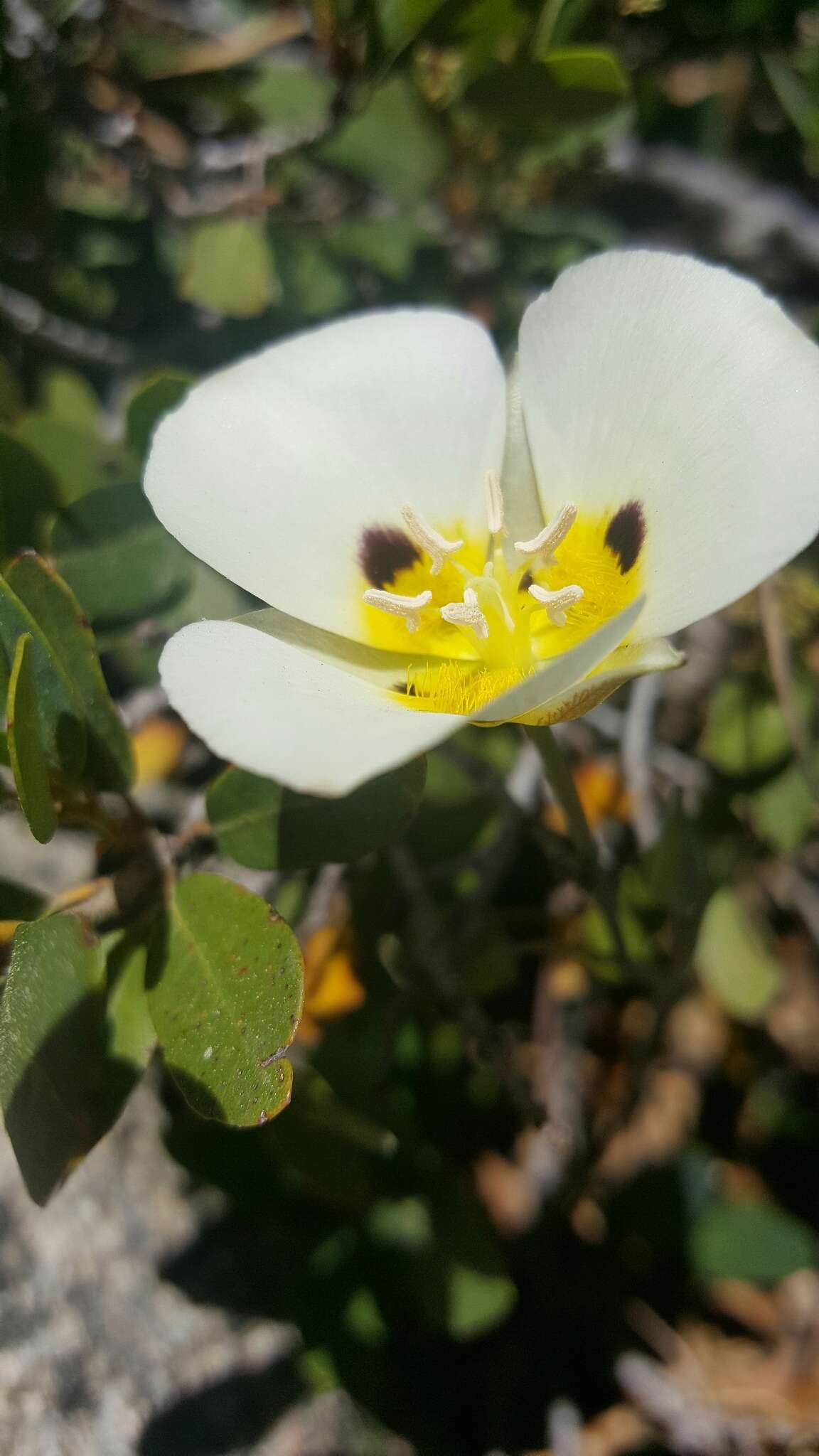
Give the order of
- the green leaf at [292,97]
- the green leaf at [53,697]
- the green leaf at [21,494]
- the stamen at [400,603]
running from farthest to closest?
the green leaf at [292,97], the green leaf at [21,494], the stamen at [400,603], the green leaf at [53,697]

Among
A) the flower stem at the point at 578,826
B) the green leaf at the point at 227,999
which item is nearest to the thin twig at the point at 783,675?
the flower stem at the point at 578,826

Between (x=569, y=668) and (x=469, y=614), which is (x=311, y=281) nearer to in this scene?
(x=469, y=614)

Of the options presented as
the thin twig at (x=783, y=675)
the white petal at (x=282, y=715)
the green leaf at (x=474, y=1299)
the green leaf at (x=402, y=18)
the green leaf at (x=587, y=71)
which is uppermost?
→ the green leaf at (x=402, y=18)

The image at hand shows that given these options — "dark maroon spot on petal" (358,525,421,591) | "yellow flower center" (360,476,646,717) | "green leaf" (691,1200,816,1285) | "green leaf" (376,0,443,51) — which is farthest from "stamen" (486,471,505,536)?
"green leaf" (691,1200,816,1285)

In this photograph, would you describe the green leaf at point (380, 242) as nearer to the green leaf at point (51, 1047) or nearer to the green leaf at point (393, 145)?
the green leaf at point (393, 145)

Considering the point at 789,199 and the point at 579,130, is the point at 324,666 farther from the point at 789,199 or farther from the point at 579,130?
the point at 789,199

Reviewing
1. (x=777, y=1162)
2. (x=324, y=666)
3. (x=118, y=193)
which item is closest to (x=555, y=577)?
(x=324, y=666)

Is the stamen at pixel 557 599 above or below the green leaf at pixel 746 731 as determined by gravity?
above
